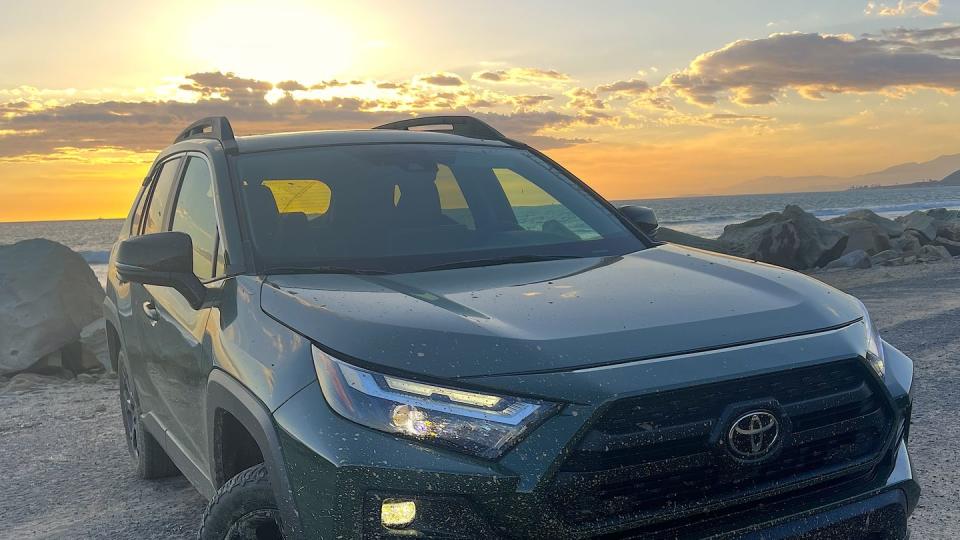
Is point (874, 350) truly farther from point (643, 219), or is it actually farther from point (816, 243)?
point (816, 243)

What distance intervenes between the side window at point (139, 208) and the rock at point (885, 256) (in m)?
15.6

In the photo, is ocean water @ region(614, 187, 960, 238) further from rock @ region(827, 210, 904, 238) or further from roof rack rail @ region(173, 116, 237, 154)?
roof rack rail @ region(173, 116, 237, 154)

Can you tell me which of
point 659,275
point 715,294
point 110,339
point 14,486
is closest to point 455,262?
point 659,275

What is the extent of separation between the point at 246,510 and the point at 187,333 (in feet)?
3.01

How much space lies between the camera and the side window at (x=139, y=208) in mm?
5225

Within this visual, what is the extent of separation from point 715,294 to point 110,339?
13.5 feet

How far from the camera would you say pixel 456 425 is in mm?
2150

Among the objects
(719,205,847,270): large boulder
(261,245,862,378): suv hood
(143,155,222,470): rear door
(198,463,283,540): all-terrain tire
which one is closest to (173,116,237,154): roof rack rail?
(143,155,222,470): rear door

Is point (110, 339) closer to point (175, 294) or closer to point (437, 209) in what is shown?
A: point (175, 294)

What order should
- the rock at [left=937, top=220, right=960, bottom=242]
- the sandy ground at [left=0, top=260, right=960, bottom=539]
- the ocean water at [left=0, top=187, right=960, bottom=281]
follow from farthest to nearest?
the ocean water at [left=0, top=187, right=960, bottom=281] → the rock at [left=937, top=220, right=960, bottom=242] → the sandy ground at [left=0, top=260, right=960, bottom=539]

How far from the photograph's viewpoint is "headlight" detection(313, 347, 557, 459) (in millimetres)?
2125

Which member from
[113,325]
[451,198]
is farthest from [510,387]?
[113,325]

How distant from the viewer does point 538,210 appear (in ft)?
12.3

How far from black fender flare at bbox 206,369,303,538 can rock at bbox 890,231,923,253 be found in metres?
18.4
